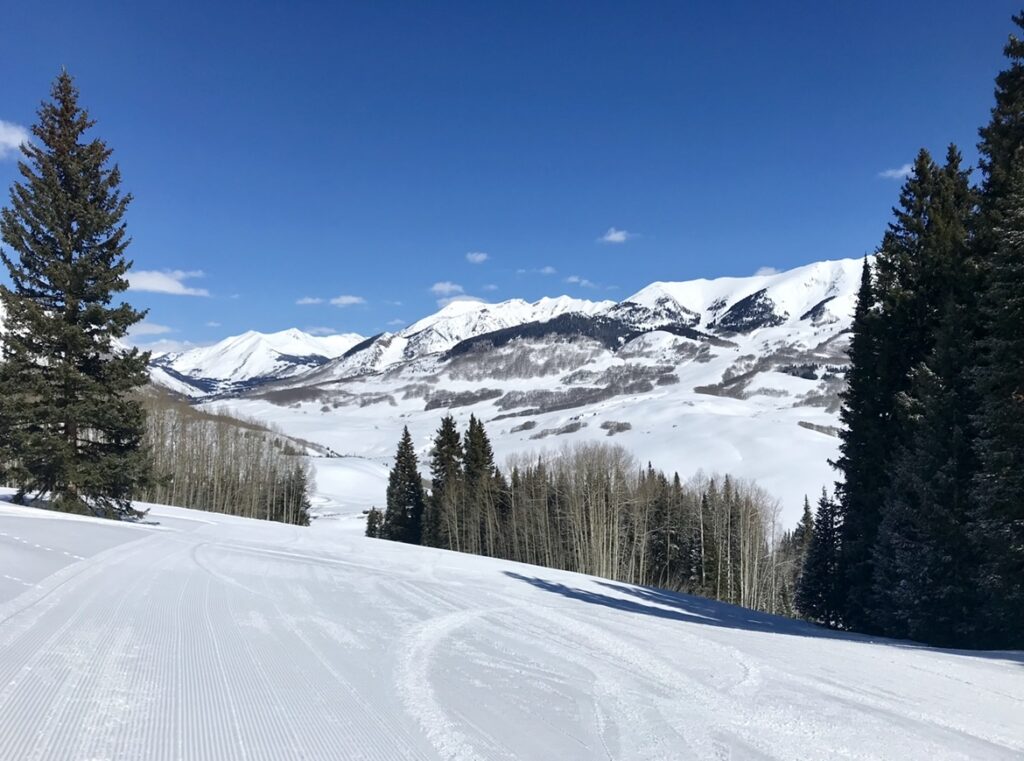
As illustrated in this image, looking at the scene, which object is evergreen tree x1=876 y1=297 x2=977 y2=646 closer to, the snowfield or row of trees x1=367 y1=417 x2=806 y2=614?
the snowfield

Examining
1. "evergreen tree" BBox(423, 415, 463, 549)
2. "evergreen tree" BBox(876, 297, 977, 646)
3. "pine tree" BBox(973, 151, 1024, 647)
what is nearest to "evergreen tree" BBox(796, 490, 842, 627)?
"evergreen tree" BBox(876, 297, 977, 646)

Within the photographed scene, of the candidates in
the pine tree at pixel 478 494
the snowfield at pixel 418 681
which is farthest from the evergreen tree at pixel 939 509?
the pine tree at pixel 478 494

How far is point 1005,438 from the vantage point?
12.3 meters

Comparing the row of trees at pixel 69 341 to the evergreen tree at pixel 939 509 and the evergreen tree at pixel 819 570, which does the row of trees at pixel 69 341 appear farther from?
the evergreen tree at pixel 819 570

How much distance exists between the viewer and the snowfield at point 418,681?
446cm

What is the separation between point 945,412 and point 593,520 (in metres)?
30.3

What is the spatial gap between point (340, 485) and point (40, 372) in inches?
3844

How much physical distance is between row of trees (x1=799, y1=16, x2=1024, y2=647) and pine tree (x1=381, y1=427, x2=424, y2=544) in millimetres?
34274

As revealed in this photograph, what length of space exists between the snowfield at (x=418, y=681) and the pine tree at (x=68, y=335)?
8.74 m

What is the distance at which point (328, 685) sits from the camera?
18.3 feet

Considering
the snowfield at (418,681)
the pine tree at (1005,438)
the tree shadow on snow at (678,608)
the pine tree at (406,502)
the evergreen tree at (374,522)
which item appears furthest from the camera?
the evergreen tree at (374,522)

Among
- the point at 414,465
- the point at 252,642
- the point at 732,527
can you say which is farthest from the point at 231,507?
the point at 252,642

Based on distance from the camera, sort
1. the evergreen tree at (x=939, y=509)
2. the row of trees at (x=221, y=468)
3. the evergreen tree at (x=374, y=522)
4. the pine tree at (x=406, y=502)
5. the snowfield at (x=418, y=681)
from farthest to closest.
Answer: the row of trees at (x=221, y=468) < the evergreen tree at (x=374, y=522) < the pine tree at (x=406, y=502) < the evergreen tree at (x=939, y=509) < the snowfield at (x=418, y=681)

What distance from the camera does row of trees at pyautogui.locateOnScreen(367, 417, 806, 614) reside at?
45406mm
